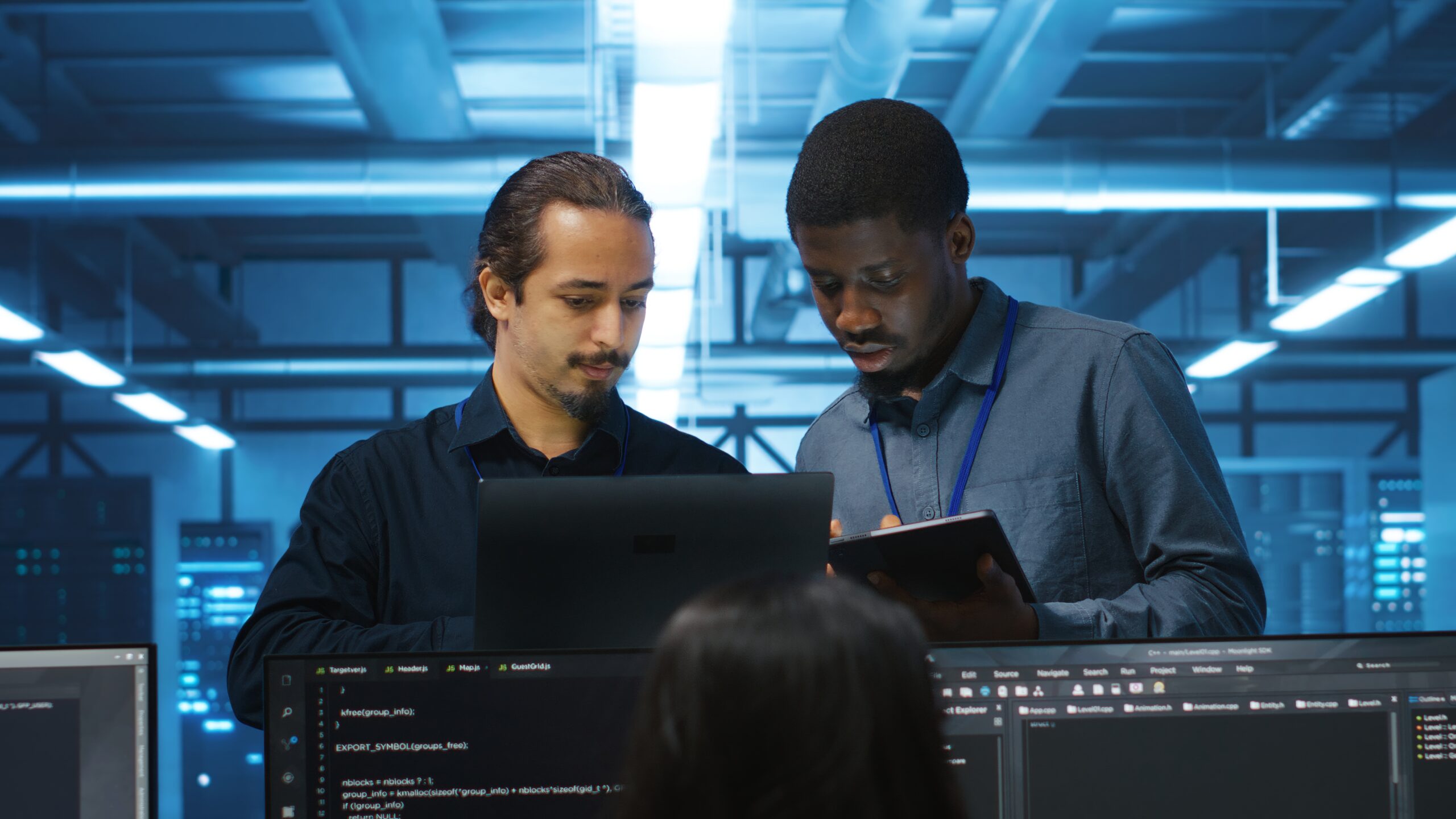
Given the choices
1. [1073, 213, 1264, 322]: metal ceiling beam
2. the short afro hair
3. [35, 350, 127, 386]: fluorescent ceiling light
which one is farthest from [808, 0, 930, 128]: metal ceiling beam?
[35, 350, 127, 386]: fluorescent ceiling light

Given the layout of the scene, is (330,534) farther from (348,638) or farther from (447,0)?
(447,0)

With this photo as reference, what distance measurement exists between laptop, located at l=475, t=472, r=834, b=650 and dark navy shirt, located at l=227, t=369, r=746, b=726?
0.79ft

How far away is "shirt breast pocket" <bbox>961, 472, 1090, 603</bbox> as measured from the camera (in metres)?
1.55

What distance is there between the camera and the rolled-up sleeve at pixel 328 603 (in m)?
1.34

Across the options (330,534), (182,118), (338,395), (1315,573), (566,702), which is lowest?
(1315,573)

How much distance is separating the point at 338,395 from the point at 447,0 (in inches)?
205

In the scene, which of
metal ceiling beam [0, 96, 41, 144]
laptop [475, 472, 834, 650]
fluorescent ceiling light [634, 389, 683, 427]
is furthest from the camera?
fluorescent ceiling light [634, 389, 683, 427]

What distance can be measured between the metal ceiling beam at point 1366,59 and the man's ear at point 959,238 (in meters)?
4.78

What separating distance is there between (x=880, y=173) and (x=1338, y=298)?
551 cm

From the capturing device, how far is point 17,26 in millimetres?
5688

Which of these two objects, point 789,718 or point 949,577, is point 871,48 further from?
point 789,718

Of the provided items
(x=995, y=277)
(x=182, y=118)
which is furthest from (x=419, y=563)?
(x=995, y=277)

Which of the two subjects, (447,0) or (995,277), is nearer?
(447,0)

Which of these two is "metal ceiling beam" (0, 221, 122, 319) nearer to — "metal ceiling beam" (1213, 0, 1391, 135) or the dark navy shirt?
the dark navy shirt
